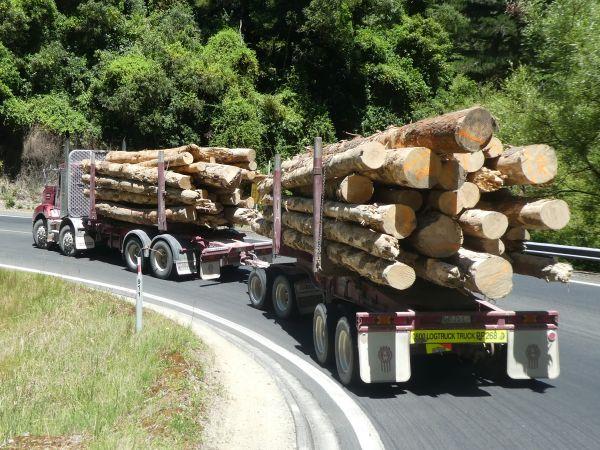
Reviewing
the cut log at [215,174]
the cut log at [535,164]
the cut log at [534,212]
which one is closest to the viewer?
the cut log at [534,212]

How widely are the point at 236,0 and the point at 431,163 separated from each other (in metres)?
29.9

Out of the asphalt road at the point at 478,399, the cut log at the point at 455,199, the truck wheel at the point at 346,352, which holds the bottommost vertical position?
the asphalt road at the point at 478,399

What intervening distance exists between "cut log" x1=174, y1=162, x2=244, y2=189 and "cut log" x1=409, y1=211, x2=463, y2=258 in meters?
7.31

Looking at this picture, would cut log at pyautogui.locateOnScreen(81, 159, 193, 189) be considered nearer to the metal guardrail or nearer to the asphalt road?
the asphalt road

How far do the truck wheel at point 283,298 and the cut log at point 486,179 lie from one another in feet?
14.3

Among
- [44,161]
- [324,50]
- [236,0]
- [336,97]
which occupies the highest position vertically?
[236,0]

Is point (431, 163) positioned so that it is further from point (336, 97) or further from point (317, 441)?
point (336, 97)

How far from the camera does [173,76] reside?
99.9 ft

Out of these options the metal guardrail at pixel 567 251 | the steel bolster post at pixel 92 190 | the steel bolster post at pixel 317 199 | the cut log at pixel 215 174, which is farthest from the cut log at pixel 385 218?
the steel bolster post at pixel 92 190

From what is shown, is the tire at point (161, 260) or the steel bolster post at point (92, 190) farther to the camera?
the steel bolster post at point (92, 190)

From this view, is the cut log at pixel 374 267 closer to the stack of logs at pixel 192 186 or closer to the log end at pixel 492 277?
the log end at pixel 492 277

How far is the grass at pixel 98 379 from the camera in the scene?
5828mm

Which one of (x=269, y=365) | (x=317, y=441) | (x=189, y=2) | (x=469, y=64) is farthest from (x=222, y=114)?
(x=317, y=441)

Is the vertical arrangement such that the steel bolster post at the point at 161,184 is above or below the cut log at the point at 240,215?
above
